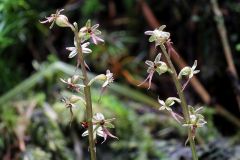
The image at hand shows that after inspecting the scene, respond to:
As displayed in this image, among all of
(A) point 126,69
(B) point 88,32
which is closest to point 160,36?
(B) point 88,32

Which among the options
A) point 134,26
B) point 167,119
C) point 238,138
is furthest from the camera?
point 134,26

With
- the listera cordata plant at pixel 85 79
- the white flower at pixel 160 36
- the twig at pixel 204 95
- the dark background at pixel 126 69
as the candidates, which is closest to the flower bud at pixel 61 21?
the listera cordata plant at pixel 85 79

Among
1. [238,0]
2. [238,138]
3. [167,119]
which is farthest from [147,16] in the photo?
[238,138]

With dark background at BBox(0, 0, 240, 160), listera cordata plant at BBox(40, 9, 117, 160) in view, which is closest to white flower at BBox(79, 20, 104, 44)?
listera cordata plant at BBox(40, 9, 117, 160)

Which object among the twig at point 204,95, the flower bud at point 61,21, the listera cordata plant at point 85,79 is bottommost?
the listera cordata plant at point 85,79

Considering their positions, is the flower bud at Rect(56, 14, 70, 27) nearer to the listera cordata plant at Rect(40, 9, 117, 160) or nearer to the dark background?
the listera cordata plant at Rect(40, 9, 117, 160)

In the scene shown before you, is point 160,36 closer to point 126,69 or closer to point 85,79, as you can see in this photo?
point 85,79

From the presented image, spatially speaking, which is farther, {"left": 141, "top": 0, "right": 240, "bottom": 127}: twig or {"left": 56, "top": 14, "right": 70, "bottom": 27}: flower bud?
{"left": 141, "top": 0, "right": 240, "bottom": 127}: twig

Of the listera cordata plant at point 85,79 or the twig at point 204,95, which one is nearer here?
the listera cordata plant at point 85,79

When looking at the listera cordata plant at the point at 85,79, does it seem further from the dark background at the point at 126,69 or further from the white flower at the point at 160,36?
the dark background at the point at 126,69

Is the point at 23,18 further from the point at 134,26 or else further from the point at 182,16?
the point at 182,16

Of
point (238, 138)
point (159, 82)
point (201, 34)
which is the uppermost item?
point (201, 34)
